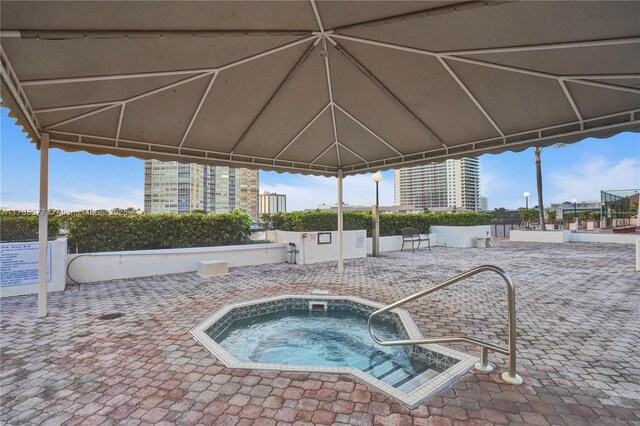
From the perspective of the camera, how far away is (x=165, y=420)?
2.24 meters

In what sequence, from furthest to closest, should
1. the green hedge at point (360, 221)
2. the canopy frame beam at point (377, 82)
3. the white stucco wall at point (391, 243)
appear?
the white stucco wall at point (391, 243) < the green hedge at point (360, 221) < the canopy frame beam at point (377, 82)

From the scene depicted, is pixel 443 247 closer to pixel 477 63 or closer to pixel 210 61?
pixel 477 63

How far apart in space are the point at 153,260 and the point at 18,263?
255 cm

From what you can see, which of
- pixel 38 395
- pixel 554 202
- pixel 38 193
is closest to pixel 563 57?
pixel 38 395

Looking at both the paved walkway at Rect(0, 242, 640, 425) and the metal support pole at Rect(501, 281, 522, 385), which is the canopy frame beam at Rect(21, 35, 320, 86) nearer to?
the paved walkway at Rect(0, 242, 640, 425)

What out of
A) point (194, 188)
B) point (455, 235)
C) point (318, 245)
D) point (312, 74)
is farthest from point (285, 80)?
point (194, 188)

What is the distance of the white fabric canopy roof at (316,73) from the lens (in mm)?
2553

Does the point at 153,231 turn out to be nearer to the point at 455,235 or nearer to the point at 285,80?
the point at 285,80

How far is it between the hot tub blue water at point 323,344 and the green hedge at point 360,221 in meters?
5.43

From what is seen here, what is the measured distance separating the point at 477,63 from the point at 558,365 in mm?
3363

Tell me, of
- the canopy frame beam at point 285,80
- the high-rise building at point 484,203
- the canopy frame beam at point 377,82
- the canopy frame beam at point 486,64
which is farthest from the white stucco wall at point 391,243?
the high-rise building at point 484,203

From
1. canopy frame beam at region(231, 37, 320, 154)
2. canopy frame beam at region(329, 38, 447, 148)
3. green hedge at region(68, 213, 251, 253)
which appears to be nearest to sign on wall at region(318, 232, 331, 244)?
green hedge at region(68, 213, 251, 253)

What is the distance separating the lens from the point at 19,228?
692 centimetres

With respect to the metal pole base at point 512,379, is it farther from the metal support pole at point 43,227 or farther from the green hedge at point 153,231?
the green hedge at point 153,231
